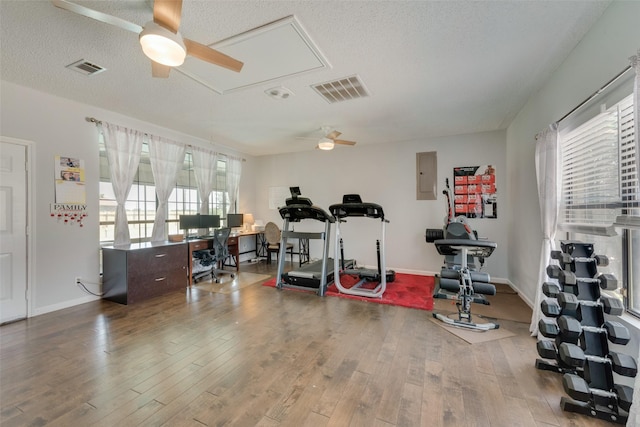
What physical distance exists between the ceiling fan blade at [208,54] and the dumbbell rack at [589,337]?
118 inches

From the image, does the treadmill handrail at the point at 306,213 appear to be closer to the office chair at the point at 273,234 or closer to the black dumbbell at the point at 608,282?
the office chair at the point at 273,234

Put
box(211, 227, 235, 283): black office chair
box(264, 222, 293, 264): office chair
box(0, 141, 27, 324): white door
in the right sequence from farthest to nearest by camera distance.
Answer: box(264, 222, 293, 264): office chair, box(211, 227, 235, 283): black office chair, box(0, 141, 27, 324): white door

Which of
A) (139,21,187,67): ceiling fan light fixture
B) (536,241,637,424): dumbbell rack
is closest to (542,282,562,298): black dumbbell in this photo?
(536,241,637,424): dumbbell rack

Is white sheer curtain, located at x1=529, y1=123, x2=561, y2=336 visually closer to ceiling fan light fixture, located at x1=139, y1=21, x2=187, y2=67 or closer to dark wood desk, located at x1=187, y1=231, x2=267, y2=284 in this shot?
ceiling fan light fixture, located at x1=139, y1=21, x2=187, y2=67

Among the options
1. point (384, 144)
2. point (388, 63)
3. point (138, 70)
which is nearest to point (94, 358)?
point (138, 70)

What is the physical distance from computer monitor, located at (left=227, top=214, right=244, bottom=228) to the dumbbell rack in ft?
17.8

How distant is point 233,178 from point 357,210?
3.59 meters

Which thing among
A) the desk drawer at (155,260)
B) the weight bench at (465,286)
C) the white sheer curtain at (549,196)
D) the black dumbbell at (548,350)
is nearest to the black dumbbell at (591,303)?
the black dumbbell at (548,350)

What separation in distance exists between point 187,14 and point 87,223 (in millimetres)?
3411

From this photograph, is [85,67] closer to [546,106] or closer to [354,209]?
[354,209]

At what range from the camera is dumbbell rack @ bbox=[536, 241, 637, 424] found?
1.61 meters

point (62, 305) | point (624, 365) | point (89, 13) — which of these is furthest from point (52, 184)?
point (624, 365)

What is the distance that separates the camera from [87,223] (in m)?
3.76

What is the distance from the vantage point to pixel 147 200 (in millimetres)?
4652
